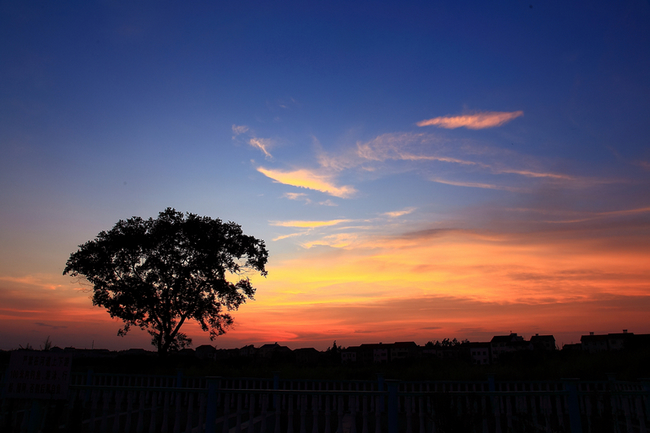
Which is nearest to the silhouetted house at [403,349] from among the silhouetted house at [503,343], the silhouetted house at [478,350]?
the silhouetted house at [478,350]

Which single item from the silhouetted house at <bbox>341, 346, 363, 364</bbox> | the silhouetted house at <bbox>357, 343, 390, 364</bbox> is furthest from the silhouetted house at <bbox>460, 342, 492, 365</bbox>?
the silhouetted house at <bbox>341, 346, 363, 364</bbox>

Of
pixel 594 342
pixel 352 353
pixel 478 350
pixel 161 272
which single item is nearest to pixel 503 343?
pixel 478 350

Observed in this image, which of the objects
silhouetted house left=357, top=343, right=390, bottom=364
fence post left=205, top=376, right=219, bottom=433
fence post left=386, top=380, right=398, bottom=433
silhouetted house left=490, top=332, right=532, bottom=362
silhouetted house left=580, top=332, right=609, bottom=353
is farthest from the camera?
silhouetted house left=357, top=343, right=390, bottom=364

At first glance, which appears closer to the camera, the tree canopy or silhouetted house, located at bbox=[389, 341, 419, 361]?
the tree canopy

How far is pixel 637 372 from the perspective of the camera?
1529 cm

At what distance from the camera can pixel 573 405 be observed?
709cm

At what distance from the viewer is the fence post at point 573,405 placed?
6961 mm

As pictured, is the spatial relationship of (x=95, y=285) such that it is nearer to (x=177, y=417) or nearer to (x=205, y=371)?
(x=205, y=371)

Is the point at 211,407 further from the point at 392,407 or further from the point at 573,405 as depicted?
the point at 573,405

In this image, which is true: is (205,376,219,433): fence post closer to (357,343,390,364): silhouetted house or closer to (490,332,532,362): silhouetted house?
(490,332,532,362): silhouetted house

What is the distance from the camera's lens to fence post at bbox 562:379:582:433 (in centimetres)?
696

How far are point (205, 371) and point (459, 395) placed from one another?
13495 millimetres

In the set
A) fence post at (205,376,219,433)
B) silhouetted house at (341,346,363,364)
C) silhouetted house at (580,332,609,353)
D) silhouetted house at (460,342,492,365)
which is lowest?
silhouetted house at (341,346,363,364)

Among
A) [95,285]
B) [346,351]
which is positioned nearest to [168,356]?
[95,285]
